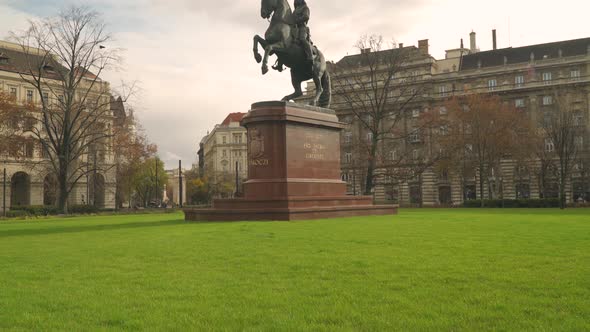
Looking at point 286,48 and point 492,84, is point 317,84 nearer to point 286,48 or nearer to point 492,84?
point 286,48

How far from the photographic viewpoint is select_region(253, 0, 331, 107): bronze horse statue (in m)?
20.5

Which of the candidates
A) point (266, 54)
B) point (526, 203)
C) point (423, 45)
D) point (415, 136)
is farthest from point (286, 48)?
point (423, 45)

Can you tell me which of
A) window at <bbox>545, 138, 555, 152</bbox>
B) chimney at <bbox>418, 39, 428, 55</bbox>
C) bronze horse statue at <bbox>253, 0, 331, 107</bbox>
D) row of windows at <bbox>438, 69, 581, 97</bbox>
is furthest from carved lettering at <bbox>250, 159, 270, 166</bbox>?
chimney at <bbox>418, 39, 428, 55</bbox>

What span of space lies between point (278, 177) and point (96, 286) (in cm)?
1304

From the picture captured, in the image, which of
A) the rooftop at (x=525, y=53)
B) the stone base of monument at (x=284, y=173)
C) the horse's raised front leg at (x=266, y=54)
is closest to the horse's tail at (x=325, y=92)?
the stone base of monument at (x=284, y=173)

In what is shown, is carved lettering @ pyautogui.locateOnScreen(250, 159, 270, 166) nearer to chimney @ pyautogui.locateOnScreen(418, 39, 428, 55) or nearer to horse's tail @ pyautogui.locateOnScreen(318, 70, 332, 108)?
horse's tail @ pyautogui.locateOnScreen(318, 70, 332, 108)

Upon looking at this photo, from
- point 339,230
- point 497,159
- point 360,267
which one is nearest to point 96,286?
point 360,267

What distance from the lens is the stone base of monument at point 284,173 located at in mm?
18234

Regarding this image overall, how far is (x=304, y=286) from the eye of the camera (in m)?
6.03

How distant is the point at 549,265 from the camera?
7.10 m

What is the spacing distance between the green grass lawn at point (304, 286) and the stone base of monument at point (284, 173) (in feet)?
25.8

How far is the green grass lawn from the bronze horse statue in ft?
38.9

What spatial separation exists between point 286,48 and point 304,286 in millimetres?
15930

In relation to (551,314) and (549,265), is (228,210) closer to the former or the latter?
(549,265)
